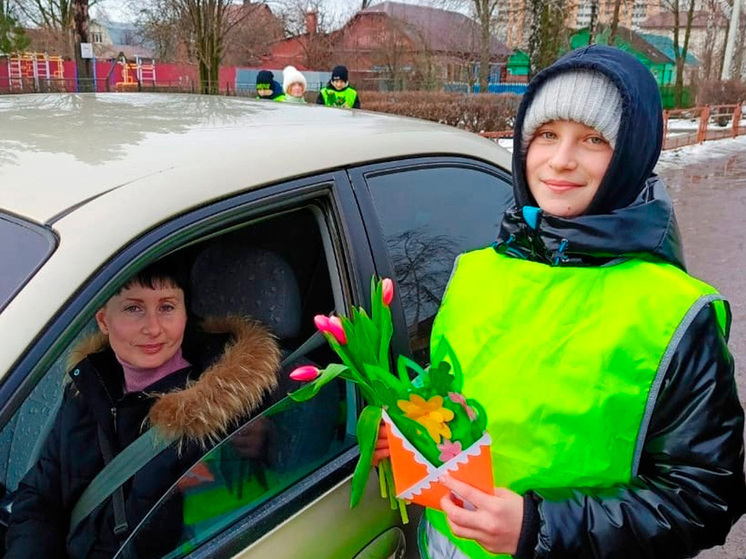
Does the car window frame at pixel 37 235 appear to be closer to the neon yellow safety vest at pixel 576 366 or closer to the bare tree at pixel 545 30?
the neon yellow safety vest at pixel 576 366

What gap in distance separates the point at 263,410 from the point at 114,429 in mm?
340

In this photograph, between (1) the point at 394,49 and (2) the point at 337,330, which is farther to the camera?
(1) the point at 394,49

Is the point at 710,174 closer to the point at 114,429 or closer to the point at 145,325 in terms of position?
the point at 145,325

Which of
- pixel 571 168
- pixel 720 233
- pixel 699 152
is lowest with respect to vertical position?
pixel 720 233

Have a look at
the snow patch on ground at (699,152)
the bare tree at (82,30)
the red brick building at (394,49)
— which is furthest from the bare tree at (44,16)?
the snow patch on ground at (699,152)

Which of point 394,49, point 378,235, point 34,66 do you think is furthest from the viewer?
point 394,49

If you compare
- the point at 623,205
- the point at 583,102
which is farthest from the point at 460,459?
the point at 583,102

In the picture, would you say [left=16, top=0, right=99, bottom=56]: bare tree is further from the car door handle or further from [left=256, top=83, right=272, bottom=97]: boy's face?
the car door handle

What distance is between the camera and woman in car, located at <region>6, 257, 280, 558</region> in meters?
1.48

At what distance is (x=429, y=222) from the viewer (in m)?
2.06

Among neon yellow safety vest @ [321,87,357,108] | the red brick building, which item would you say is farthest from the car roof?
the red brick building

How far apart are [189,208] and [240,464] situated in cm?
59

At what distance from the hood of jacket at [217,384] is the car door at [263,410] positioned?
0.14ft

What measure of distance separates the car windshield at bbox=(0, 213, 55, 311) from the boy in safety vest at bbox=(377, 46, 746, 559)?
75 centimetres
